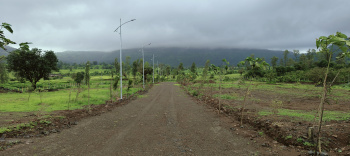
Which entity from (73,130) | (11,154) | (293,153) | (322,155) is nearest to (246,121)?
(293,153)

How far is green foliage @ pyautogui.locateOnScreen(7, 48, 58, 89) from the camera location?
3675cm

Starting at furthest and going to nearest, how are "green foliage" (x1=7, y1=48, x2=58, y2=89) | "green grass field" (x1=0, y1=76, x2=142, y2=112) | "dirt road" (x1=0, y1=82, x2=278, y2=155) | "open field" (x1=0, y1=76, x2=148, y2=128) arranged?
"green foliage" (x1=7, y1=48, x2=58, y2=89) → "green grass field" (x1=0, y1=76, x2=142, y2=112) → "open field" (x1=0, y1=76, x2=148, y2=128) → "dirt road" (x1=0, y1=82, x2=278, y2=155)

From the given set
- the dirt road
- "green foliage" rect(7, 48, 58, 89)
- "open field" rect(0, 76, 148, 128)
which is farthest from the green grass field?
"green foliage" rect(7, 48, 58, 89)

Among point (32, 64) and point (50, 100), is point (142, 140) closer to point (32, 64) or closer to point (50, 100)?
point (50, 100)

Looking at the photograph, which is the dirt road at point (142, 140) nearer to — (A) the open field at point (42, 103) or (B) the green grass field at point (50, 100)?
(A) the open field at point (42, 103)

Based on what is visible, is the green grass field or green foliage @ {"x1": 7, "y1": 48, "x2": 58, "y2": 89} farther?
green foliage @ {"x1": 7, "y1": 48, "x2": 58, "y2": 89}

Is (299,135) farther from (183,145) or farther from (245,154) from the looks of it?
(183,145)

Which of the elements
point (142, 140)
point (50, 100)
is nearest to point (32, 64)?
point (50, 100)

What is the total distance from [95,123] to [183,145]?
564 cm

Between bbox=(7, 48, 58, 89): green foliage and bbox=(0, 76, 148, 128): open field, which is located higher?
bbox=(7, 48, 58, 89): green foliage

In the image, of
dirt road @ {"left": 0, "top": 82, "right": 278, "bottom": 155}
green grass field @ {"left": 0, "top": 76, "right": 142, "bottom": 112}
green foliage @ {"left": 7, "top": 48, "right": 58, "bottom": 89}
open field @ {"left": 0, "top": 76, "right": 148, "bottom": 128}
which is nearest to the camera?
dirt road @ {"left": 0, "top": 82, "right": 278, "bottom": 155}

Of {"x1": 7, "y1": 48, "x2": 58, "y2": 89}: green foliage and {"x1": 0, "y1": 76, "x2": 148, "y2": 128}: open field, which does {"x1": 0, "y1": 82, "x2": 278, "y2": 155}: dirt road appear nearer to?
{"x1": 0, "y1": 76, "x2": 148, "y2": 128}: open field

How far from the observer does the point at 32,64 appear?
38156mm

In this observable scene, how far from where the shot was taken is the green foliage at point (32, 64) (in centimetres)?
3675
